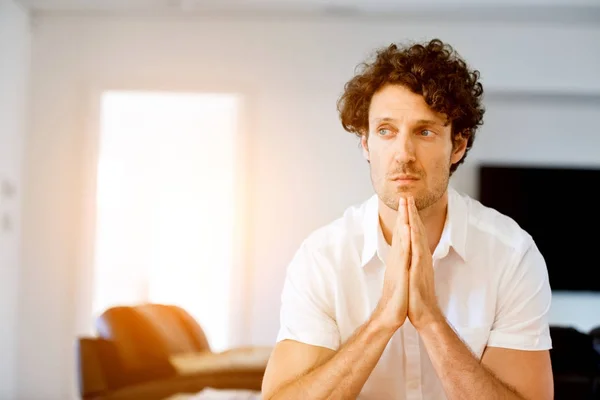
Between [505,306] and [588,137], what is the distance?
3301 millimetres

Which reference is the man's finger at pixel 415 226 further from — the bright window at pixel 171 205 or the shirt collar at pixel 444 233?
the bright window at pixel 171 205

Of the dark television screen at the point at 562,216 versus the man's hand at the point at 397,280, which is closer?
the man's hand at the point at 397,280

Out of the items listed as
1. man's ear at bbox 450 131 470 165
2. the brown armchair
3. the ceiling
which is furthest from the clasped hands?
the ceiling

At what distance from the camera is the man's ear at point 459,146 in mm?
1431

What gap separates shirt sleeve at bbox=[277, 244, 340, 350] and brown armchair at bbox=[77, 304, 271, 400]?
80cm

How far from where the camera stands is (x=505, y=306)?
4.13ft

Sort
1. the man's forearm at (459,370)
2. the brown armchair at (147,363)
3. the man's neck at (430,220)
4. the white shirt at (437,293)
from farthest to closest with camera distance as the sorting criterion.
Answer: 1. the brown armchair at (147,363)
2. the man's neck at (430,220)
3. the white shirt at (437,293)
4. the man's forearm at (459,370)

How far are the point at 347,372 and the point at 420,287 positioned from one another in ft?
0.77

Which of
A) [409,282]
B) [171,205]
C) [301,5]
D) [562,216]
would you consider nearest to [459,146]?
[409,282]

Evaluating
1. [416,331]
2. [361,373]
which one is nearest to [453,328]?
[416,331]

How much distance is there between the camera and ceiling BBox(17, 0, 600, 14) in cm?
365

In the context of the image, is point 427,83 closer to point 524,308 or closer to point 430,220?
point 430,220

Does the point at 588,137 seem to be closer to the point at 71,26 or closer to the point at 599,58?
the point at 599,58

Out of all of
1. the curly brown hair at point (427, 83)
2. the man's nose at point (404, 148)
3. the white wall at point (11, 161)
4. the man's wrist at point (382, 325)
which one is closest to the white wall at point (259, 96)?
the white wall at point (11, 161)
